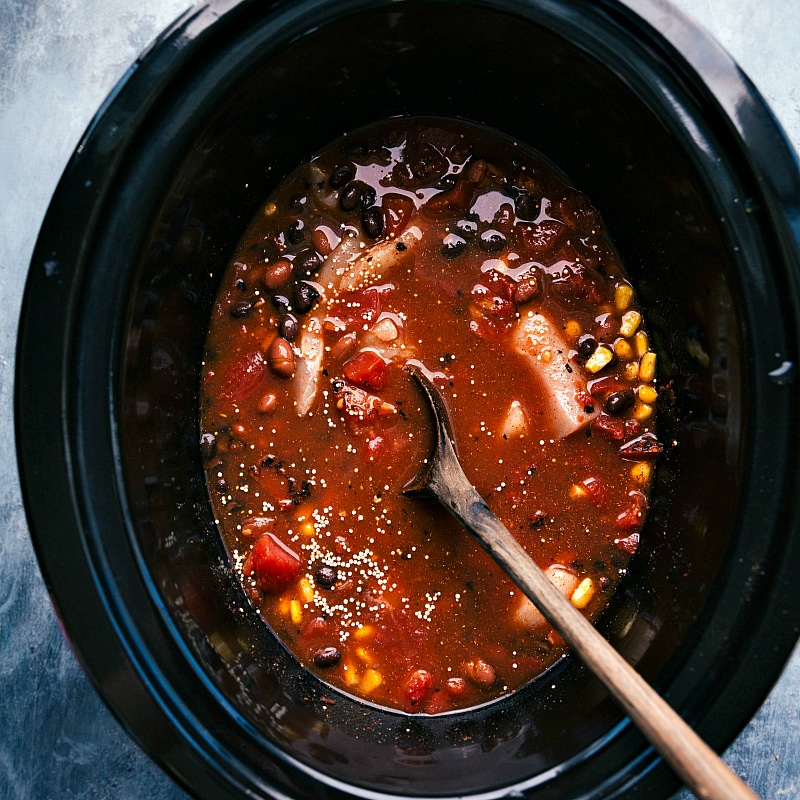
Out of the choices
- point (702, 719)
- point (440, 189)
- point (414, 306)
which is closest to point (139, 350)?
point (414, 306)

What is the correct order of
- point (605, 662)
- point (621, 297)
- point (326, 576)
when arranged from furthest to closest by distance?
1. point (621, 297)
2. point (326, 576)
3. point (605, 662)

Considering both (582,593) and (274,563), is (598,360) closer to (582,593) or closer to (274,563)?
(582,593)

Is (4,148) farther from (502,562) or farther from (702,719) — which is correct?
(702,719)

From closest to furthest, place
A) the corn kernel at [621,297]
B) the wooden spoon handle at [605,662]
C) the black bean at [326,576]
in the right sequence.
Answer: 1. the wooden spoon handle at [605,662]
2. the black bean at [326,576]
3. the corn kernel at [621,297]

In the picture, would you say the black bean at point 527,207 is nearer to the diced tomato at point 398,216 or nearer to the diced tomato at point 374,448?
the diced tomato at point 398,216

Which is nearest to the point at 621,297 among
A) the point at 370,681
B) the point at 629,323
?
the point at 629,323

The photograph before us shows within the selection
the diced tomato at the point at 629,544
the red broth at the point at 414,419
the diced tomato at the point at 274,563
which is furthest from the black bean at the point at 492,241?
the diced tomato at the point at 274,563
